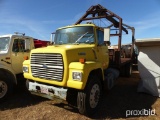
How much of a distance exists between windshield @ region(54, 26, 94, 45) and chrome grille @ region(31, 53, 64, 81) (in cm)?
→ 124

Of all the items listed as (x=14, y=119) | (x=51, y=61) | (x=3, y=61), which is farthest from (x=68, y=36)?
(x=14, y=119)

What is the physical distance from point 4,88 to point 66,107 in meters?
2.29

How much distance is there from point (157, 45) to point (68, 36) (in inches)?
149

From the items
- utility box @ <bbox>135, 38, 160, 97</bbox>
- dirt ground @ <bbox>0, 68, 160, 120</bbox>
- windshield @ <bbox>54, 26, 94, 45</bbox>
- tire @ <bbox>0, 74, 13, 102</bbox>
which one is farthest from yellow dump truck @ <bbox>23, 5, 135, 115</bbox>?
utility box @ <bbox>135, 38, 160, 97</bbox>

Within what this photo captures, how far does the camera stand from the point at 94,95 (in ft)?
16.1

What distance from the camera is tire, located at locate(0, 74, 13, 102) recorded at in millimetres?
5695

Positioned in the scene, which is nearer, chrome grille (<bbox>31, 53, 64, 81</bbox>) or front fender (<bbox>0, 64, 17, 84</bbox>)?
chrome grille (<bbox>31, 53, 64, 81</bbox>)

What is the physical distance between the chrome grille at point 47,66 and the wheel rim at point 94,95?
108cm

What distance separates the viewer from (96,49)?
544cm

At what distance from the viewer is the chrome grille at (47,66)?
14.4 ft

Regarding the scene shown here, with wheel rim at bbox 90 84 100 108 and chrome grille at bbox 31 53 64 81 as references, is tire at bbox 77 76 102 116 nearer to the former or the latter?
wheel rim at bbox 90 84 100 108

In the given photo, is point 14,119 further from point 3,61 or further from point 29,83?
point 3,61

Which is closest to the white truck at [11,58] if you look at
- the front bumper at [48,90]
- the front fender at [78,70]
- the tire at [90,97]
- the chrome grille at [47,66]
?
the chrome grille at [47,66]

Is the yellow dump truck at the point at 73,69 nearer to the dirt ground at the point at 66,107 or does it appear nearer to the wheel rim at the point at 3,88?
the dirt ground at the point at 66,107
